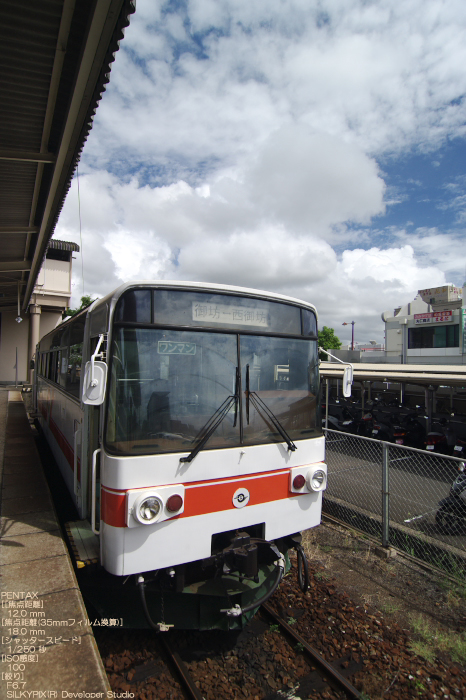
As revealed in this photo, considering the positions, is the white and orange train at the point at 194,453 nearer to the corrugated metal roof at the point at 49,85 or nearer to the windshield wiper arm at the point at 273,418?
the windshield wiper arm at the point at 273,418

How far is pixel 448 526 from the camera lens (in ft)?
17.8

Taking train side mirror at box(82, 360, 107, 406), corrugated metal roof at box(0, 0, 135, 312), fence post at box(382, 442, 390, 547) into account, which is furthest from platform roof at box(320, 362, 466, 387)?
corrugated metal roof at box(0, 0, 135, 312)

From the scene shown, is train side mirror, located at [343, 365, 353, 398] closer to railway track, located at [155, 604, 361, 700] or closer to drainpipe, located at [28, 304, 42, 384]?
railway track, located at [155, 604, 361, 700]

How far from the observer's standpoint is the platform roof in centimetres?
830

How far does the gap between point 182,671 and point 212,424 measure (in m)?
1.91

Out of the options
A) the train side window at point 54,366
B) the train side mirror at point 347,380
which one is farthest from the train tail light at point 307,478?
the train side window at point 54,366

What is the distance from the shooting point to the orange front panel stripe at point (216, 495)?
120 inches

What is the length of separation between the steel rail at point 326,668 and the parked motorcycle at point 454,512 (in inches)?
109

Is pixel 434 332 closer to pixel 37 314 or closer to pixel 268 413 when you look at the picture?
pixel 37 314

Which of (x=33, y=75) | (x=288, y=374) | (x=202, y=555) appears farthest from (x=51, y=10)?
(x=202, y=555)

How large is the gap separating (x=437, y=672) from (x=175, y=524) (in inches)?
94.6

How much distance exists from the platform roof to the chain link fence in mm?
1797

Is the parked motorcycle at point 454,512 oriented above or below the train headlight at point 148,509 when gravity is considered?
below

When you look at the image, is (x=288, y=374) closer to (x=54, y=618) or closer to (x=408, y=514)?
(x=54, y=618)
